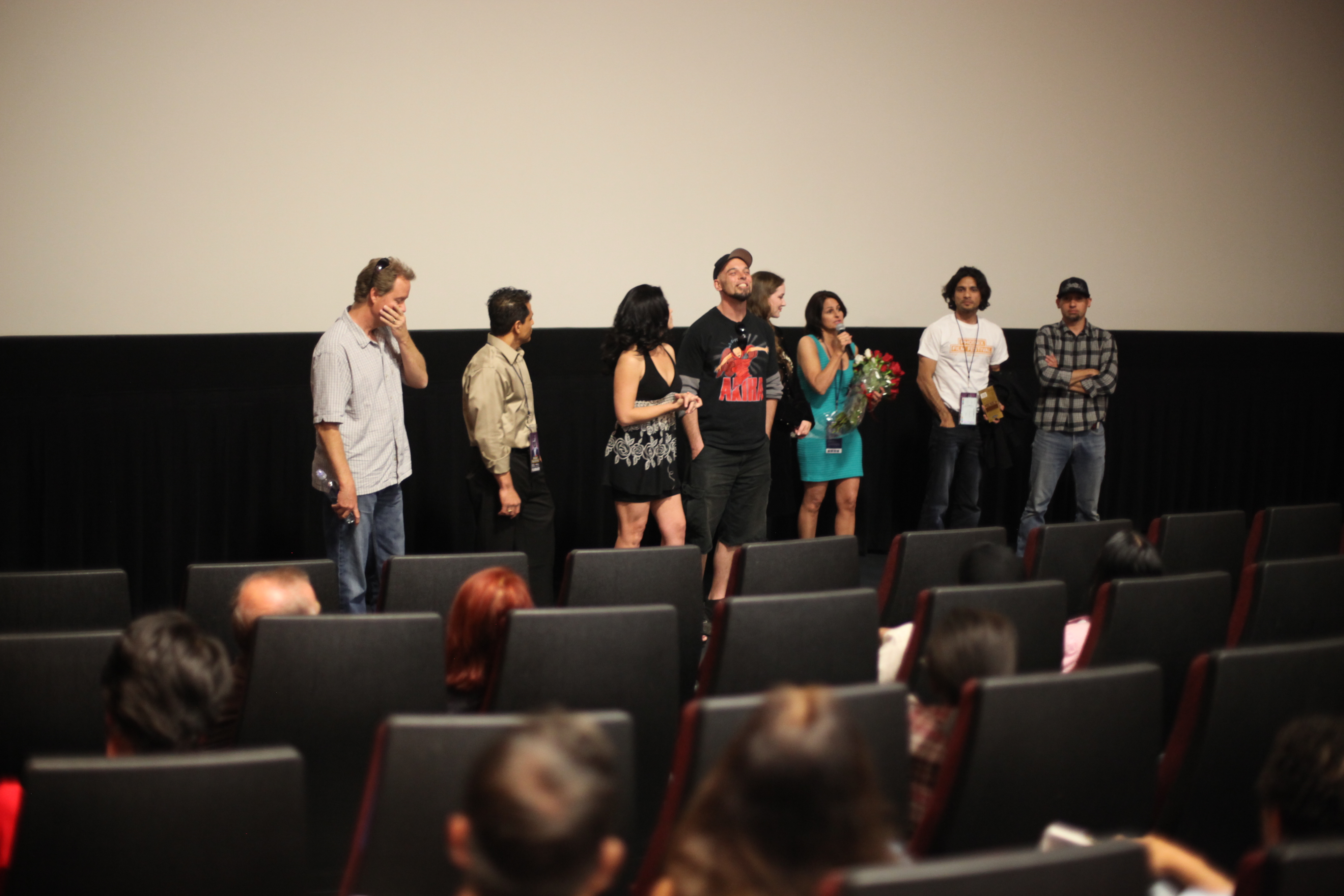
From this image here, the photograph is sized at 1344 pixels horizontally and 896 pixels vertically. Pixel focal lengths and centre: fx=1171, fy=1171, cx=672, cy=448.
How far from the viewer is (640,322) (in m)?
4.56

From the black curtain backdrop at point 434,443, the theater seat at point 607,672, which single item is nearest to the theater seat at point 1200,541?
the theater seat at point 607,672

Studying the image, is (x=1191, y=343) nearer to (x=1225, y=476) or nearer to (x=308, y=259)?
(x=1225, y=476)

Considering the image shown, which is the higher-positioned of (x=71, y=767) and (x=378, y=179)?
(x=378, y=179)

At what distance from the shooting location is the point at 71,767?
155 cm

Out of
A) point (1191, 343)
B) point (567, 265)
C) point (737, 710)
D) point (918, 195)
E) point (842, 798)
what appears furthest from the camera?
point (1191, 343)

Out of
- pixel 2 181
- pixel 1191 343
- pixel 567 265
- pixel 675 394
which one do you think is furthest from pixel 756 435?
pixel 1191 343

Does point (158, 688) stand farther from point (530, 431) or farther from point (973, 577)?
point (530, 431)

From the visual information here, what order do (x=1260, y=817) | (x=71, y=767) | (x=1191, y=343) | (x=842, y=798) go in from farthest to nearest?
1. (x=1191, y=343)
2. (x=1260, y=817)
3. (x=71, y=767)
4. (x=842, y=798)

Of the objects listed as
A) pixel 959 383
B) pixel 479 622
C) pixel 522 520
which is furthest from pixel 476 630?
pixel 959 383

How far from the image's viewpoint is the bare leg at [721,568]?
5.11 m

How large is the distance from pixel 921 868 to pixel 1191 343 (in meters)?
7.28

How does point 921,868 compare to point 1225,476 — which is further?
point 1225,476

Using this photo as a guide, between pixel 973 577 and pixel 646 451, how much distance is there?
185 centimetres

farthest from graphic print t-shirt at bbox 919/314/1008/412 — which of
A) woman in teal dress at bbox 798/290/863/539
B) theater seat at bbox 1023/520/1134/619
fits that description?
theater seat at bbox 1023/520/1134/619
